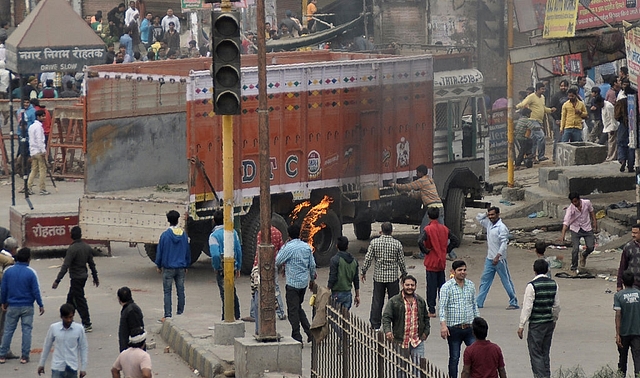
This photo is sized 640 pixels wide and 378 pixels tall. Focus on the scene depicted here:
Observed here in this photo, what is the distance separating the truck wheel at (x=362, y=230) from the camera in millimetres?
22469

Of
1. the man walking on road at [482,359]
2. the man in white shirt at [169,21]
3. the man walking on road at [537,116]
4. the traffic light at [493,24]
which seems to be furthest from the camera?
the man in white shirt at [169,21]

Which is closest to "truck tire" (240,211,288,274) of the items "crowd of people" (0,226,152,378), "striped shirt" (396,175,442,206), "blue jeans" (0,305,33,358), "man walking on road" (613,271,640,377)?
"striped shirt" (396,175,442,206)

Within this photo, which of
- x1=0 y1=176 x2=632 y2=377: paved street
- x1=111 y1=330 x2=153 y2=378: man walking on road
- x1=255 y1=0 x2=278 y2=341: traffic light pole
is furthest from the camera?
x1=0 y1=176 x2=632 y2=377: paved street

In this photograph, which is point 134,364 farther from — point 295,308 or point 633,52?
point 633,52

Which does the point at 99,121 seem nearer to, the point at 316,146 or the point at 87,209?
the point at 87,209

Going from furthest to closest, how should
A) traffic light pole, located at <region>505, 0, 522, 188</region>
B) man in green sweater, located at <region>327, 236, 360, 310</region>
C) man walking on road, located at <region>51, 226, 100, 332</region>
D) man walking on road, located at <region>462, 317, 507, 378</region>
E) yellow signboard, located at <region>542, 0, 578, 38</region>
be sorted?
1. traffic light pole, located at <region>505, 0, 522, 188</region>
2. yellow signboard, located at <region>542, 0, 578, 38</region>
3. man walking on road, located at <region>51, 226, 100, 332</region>
4. man in green sweater, located at <region>327, 236, 360, 310</region>
5. man walking on road, located at <region>462, 317, 507, 378</region>

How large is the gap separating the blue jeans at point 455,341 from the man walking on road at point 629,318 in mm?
1508

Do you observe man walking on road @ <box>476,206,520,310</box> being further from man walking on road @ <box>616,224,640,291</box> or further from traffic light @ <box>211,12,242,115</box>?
traffic light @ <box>211,12,242,115</box>

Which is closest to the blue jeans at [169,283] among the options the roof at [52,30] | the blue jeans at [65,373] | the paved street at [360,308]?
the paved street at [360,308]

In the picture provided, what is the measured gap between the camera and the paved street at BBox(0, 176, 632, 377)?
14375mm

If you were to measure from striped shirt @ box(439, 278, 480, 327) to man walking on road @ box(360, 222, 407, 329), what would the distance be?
229 cm

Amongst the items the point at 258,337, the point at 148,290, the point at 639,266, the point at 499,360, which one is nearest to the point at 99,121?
the point at 148,290

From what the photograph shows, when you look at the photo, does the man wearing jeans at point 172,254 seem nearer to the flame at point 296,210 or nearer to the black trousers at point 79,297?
the black trousers at point 79,297

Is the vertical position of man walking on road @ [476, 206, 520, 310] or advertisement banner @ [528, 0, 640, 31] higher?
advertisement banner @ [528, 0, 640, 31]
